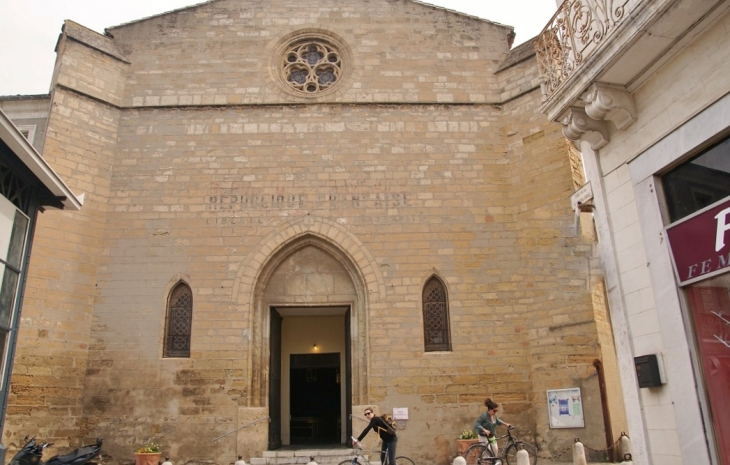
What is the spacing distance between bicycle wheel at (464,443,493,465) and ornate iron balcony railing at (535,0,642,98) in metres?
5.08

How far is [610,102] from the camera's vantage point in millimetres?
4844

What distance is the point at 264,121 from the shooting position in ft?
38.1

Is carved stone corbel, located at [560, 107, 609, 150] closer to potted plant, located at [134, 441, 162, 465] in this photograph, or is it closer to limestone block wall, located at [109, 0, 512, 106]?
limestone block wall, located at [109, 0, 512, 106]

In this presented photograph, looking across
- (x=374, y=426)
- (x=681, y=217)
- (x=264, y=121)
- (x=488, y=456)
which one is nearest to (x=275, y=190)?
(x=264, y=121)

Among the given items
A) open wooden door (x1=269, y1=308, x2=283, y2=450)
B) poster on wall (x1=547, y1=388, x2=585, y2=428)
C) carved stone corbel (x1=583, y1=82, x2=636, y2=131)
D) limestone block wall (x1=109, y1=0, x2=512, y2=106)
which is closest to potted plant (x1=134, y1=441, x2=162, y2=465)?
open wooden door (x1=269, y1=308, x2=283, y2=450)

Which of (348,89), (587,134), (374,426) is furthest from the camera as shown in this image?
(348,89)

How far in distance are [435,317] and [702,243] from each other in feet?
21.8

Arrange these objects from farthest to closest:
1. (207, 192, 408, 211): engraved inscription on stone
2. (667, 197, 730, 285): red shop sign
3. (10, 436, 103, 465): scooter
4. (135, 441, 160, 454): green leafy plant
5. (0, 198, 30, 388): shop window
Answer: (207, 192, 408, 211): engraved inscription on stone, (135, 441, 160, 454): green leafy plant, (10, 436, 103, 465): scooter, (0, 198, 30, 388): shop window, (667, 197, 730, 285): red shop sign

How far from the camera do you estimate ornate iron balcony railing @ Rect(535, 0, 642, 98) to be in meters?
4.83

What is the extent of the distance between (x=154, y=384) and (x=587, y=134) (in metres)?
8.05

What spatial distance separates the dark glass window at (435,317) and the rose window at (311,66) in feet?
15.5

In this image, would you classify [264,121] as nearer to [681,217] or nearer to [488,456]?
[488,456]

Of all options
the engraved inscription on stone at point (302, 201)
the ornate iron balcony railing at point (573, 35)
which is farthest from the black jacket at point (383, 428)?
the ornate iron balcony railing at point (573, 35)

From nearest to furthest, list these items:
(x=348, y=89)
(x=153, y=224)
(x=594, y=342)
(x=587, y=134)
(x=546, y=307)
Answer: (x=587, y=134) → (x=594, y=342) → (x=546, y=307) → (x=153, y=224) → (x=348, y=89)
